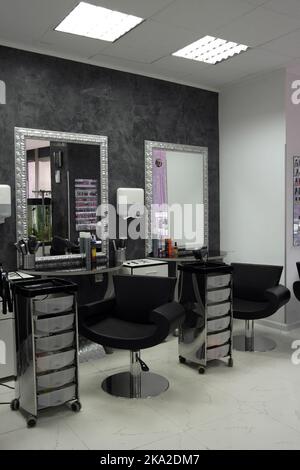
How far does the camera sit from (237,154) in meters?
4.88

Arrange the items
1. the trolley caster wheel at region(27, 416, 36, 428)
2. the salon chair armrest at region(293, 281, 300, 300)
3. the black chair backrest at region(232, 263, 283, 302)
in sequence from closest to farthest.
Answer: the trolley caster wheel at region(27, 416, 36, 428)
the black chair backrest at region(232, 263, 283, 302)
the salon chair armrest at region(293, 281, 300, 300)

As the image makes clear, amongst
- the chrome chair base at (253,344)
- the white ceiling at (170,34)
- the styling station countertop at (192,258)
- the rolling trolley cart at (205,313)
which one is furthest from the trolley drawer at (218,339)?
the white ceiling at (170,34)

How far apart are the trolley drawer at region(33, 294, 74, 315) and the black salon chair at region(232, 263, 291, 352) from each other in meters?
1.68

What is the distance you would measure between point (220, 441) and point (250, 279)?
2.02 metres

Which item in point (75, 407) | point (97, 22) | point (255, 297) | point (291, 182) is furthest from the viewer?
point (291, 182)

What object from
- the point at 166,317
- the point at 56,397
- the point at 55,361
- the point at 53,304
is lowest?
the point at 56,397

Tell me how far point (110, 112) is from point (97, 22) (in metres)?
1.03

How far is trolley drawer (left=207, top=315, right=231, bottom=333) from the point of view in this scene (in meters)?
3.33

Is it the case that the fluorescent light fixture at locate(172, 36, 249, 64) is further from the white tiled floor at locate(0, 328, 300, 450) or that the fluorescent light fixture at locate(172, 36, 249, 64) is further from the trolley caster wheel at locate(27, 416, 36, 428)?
the trolley caster wheel at locate(27, 416, 36, 428)

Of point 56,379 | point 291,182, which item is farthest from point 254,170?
point 56,379

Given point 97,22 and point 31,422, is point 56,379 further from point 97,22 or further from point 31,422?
point 97,22

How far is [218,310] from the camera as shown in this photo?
3.38 m

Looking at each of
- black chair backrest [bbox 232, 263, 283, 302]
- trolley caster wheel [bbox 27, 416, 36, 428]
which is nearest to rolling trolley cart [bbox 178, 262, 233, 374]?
black chair backrest [bbox 232, 263, 283, 302]

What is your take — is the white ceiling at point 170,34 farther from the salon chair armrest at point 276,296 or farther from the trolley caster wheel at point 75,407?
the trolley caster wheel at point 75,407
